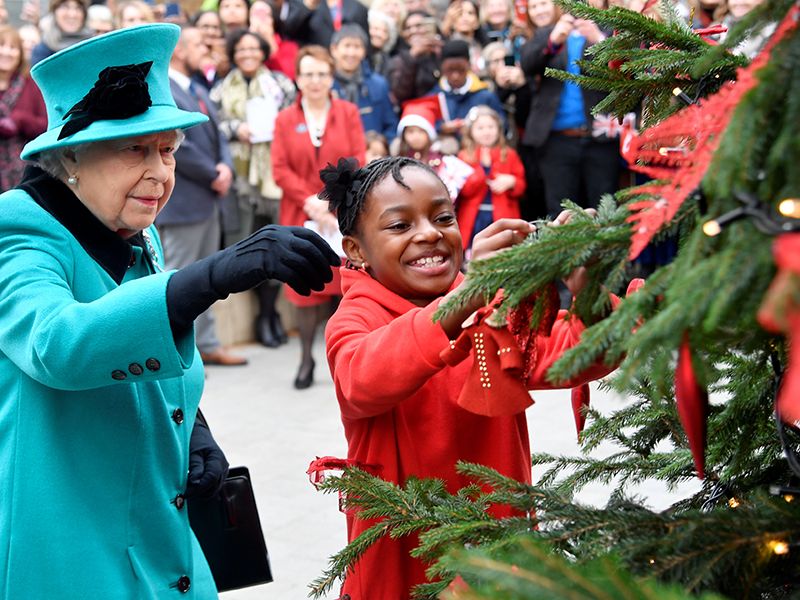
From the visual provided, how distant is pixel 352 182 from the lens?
6.44 ft

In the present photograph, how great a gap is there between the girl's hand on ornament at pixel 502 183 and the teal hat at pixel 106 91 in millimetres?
4640

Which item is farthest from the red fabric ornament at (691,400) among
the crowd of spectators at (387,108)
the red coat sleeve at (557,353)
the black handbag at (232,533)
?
the crowd of spectators at (387,108)

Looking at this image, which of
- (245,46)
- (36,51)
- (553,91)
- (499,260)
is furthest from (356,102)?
(499,260)

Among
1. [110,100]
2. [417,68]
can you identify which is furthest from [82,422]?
[417,68]

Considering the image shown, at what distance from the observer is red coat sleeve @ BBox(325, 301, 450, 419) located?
4.53 ft

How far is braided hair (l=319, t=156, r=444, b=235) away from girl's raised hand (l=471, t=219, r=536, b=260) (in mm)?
579

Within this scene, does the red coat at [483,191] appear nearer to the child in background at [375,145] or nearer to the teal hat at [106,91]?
the child in background at [375,145]

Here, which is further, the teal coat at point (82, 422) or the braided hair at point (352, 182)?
the braided hair at point (352, 182)

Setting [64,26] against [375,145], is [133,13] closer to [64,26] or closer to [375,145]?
[64,26]

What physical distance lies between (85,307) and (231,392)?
14.1 feet

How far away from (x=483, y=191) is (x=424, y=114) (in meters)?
0.73

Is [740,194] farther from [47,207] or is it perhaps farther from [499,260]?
[47,207]

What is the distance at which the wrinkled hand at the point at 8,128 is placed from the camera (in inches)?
230

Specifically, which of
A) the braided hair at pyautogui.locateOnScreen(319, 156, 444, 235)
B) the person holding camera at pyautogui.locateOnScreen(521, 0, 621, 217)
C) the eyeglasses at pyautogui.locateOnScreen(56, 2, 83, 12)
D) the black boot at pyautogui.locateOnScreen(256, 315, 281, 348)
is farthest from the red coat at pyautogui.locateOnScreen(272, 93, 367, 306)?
the braided hair at pyautogui.locateOnScreen(319, 156, 444, 235)
